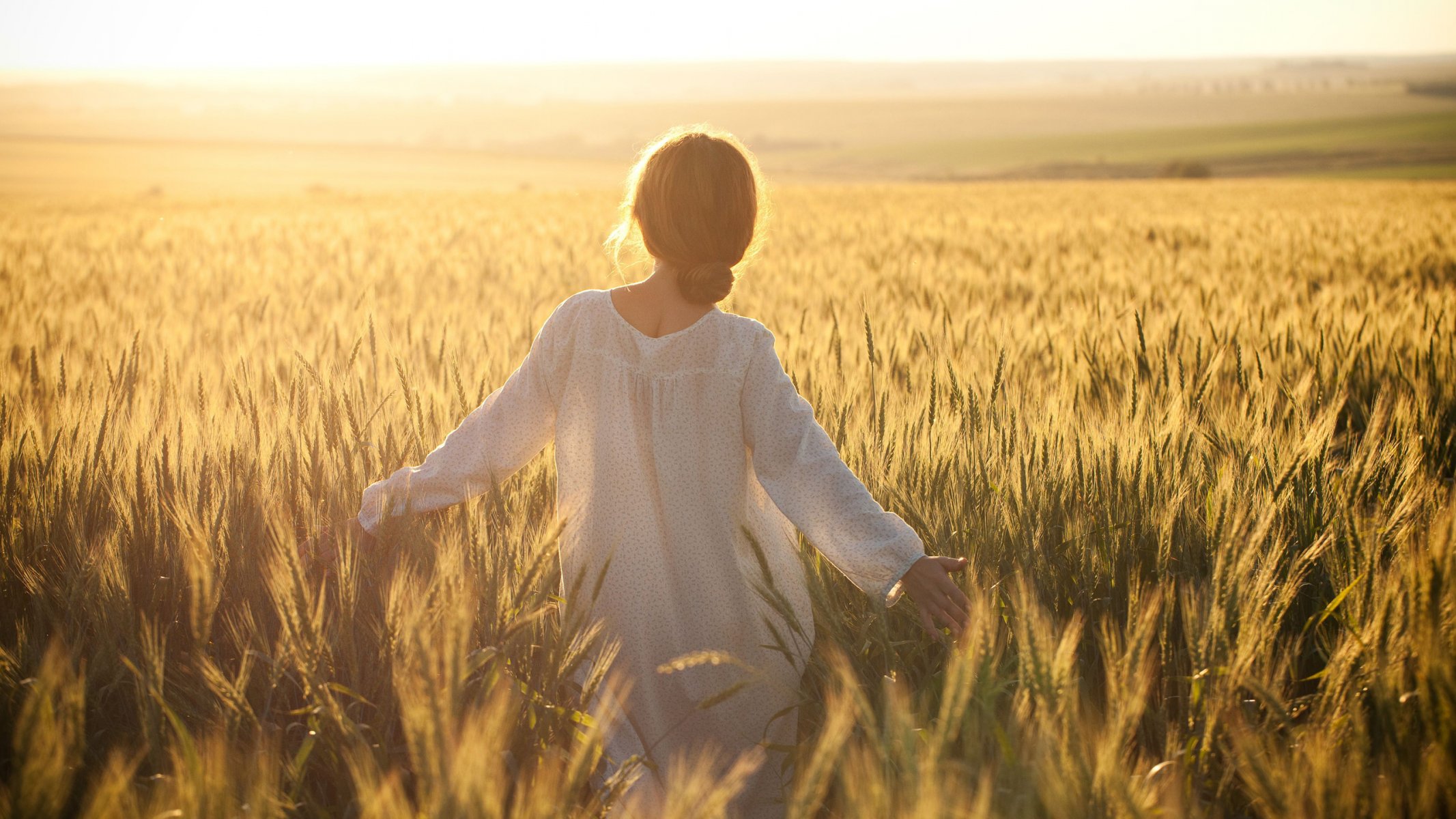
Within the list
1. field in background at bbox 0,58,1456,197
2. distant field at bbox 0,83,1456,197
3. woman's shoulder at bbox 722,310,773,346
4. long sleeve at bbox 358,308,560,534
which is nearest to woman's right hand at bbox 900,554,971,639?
woman's shoulder at bbox 722,310,773,346

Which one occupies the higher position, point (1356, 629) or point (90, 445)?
point (90, 445)

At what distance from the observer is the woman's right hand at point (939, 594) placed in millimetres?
1366

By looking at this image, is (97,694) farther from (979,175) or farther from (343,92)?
(343,92)

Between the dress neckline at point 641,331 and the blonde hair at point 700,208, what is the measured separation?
0.03m

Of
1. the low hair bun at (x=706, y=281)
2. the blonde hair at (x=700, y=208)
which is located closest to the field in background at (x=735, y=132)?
the blonde hair at (x=700, y=208)

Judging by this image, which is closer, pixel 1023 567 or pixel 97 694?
pixel 97 694

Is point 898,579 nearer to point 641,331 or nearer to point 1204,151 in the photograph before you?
point 641,331

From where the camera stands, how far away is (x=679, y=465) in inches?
63.7

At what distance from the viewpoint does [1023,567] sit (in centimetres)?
162

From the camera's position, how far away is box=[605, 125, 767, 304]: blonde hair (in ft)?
5.18

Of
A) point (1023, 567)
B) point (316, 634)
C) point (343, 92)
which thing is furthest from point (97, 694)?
point (343, 92)

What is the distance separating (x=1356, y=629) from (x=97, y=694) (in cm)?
164

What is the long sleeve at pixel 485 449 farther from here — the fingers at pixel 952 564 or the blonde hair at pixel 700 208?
the fingers at pixel 952 564

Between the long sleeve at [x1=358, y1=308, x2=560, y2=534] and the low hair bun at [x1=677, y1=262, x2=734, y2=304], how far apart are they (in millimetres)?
264
